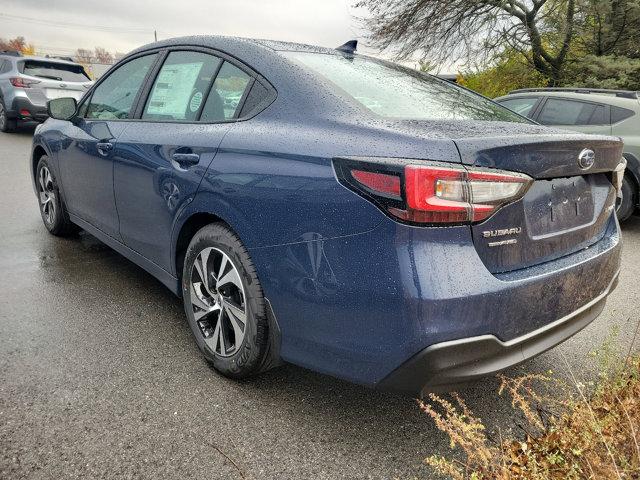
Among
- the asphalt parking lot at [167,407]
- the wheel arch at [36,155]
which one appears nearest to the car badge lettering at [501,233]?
the asphalt parking lot at [167,407]

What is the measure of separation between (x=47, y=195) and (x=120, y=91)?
1598 millimetres

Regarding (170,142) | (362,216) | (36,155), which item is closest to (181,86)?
(170,142)

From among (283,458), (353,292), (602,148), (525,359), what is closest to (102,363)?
(283,458)

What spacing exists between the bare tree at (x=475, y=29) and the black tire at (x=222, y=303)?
48.7 feet

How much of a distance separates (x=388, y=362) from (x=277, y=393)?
816 millimetres

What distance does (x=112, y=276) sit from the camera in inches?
146

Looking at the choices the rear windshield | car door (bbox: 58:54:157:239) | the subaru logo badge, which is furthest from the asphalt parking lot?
the rear windshield

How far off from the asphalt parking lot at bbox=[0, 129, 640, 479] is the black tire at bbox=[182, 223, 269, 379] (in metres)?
0.13

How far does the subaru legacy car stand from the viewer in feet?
5.45

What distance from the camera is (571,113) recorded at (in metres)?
6.24

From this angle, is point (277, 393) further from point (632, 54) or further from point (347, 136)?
point (632, 54)

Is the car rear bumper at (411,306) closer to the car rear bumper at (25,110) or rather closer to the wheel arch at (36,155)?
the wheel arch at (36,155)

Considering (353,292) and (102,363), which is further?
(102,363)

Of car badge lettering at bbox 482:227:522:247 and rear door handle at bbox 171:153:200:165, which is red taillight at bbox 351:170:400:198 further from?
rear door handle at bbox 171:153:200:165
